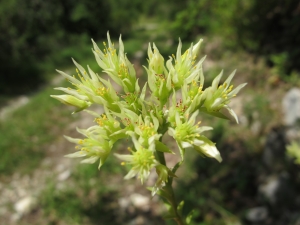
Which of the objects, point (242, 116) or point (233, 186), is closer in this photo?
point (233, 186)

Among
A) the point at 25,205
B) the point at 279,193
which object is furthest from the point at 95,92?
the point at 25,205

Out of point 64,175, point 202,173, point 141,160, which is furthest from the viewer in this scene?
point 64,175

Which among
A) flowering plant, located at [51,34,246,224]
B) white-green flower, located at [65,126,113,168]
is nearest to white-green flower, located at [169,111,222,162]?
flowering plant, located at [51,34,246,224]

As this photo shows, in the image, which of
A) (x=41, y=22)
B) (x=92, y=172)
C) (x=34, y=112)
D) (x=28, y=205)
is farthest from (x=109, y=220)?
(x=41, y=22)

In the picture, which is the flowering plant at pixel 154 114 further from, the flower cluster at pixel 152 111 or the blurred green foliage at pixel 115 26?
the blurred green foliage at pixel 115 26

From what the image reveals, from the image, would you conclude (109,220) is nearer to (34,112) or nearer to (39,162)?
(39,162)

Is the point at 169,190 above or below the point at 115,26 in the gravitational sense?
above

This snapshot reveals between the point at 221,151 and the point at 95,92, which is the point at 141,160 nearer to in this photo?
the point at 95,92

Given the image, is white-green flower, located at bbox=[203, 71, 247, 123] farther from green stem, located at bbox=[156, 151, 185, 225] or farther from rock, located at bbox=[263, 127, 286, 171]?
rock, located at bbox=[263, 127, 286, 171]
